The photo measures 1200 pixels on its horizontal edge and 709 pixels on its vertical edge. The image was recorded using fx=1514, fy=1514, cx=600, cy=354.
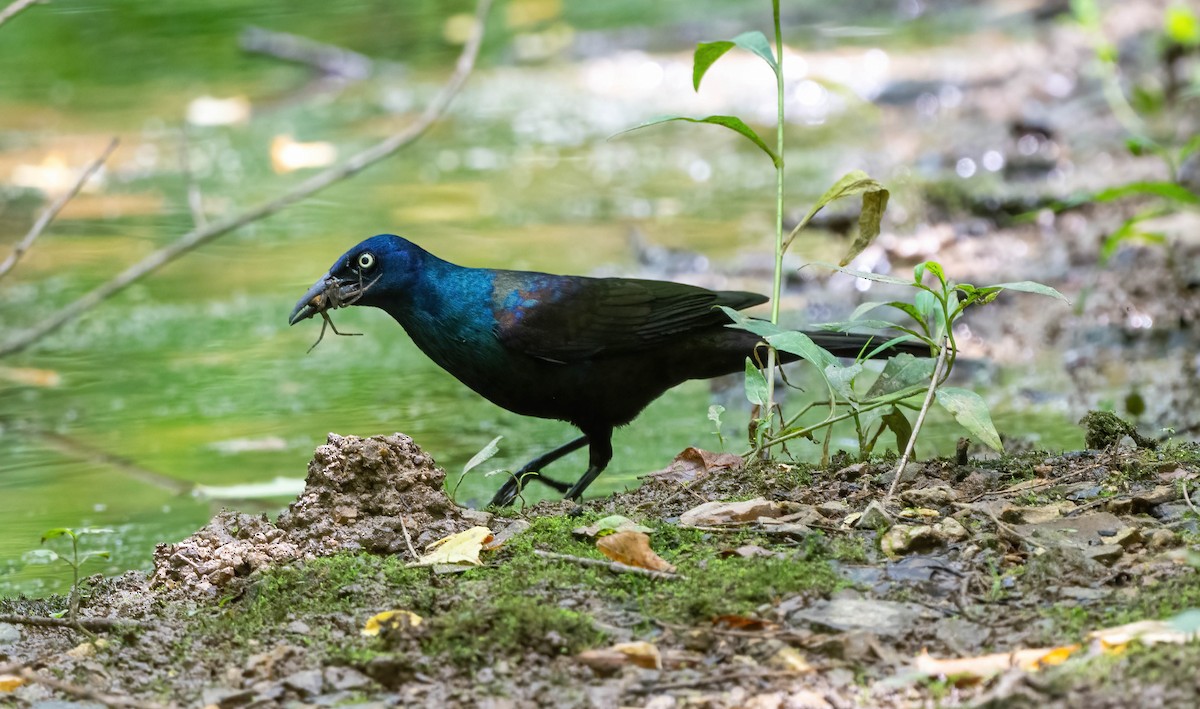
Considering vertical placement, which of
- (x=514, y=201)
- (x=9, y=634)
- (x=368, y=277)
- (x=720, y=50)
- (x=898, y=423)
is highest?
(x=720, y=50)

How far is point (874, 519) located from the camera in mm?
3107

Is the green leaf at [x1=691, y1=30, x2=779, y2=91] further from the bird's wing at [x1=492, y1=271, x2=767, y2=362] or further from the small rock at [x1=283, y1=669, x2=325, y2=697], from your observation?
the small rock at [x1=283, y1=669, x2=325, y2=697]

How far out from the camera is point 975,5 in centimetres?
1455

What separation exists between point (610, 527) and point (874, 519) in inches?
21.4

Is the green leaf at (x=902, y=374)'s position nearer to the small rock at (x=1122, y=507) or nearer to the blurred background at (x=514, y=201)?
the small rock at (x=1122, y=507)

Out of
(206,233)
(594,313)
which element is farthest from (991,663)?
(594,313)

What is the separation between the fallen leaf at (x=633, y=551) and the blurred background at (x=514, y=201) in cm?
125

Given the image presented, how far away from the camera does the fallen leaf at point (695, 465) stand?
3.75 metres

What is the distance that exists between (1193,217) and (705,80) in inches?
221

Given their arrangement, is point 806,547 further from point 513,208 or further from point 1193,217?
point 513,208

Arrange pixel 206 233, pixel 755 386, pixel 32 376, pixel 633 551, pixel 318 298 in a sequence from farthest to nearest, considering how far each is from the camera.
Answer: pixel 32 376, pixel 318 298, pixel 755 386, pixel 206 233, pixel 633 551

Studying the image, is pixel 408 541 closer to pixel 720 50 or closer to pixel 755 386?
pixel 755 386

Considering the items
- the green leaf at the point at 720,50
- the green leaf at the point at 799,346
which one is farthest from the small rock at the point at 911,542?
the green leaf at the point at 720,50

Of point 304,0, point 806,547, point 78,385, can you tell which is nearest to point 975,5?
point 304,0
